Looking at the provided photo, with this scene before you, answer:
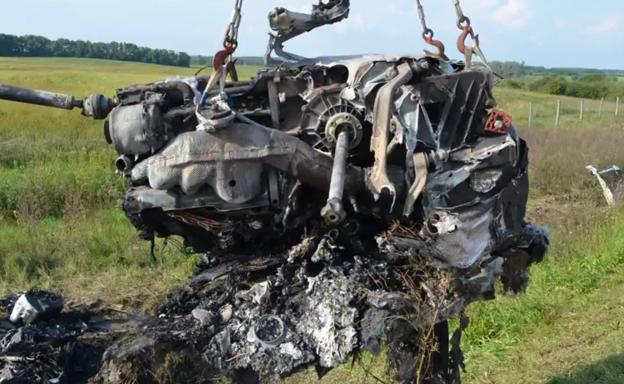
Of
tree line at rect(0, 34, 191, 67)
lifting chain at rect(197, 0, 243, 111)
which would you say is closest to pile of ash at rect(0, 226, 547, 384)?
lifting chain at rect(197, 0, 243, 111)

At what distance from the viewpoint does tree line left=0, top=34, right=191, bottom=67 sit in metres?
63.4

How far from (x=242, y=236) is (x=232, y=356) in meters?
0.92

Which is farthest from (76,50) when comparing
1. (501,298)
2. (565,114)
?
(501,298)

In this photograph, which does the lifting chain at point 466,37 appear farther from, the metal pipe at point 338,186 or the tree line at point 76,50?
the tree line at point 76,50

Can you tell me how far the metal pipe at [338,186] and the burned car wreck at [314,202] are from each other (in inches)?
0.6

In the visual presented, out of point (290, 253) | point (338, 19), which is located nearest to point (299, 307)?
point (290, 253)

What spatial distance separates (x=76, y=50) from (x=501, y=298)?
6608cm

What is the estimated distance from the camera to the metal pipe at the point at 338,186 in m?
3.60

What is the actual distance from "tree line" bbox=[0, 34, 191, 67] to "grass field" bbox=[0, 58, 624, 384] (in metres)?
45.7

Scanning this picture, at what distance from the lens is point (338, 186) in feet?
12.2

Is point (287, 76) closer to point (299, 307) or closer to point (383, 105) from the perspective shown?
point (383, 105)

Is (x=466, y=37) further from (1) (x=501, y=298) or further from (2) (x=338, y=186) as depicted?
(1) (x=501, y=298)

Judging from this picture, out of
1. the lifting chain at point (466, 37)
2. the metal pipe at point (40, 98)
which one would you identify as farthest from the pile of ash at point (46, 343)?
the lifting chain at point (466, 37)

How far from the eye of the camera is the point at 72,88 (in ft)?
119
